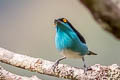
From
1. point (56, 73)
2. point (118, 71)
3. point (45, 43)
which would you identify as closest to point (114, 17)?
point (118, 71)

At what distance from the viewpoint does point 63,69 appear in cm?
138

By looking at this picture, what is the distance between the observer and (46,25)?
13.8 feet

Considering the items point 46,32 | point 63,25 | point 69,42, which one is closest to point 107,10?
point 63,25

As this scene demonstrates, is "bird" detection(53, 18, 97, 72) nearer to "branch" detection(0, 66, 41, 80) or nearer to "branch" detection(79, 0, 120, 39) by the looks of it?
"branch" detection(0, 66, 41, 80)

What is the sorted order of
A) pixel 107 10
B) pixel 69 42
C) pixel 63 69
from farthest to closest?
pixel 69 42 < pixel 63 69 < pixel 107 10

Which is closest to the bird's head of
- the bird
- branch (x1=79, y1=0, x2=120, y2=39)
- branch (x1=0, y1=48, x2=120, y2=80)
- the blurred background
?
the bird

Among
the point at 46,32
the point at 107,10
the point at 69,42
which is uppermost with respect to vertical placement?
the point at 46,32

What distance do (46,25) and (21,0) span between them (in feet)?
3.77

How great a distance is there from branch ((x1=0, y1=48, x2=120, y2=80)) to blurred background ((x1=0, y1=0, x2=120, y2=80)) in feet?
5.65

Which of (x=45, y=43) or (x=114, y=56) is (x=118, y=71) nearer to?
(x=114, y=56)

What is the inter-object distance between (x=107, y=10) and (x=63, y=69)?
2.99 feet

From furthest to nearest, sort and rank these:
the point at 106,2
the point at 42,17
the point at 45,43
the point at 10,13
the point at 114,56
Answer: the point at 10,13 → the point at 42,17 → the point at 45,43 → the point at 114,56 → the point at 106,2

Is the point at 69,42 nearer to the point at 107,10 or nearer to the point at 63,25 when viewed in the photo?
the point at 63,25

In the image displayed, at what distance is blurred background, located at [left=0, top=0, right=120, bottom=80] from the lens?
11.2ft
